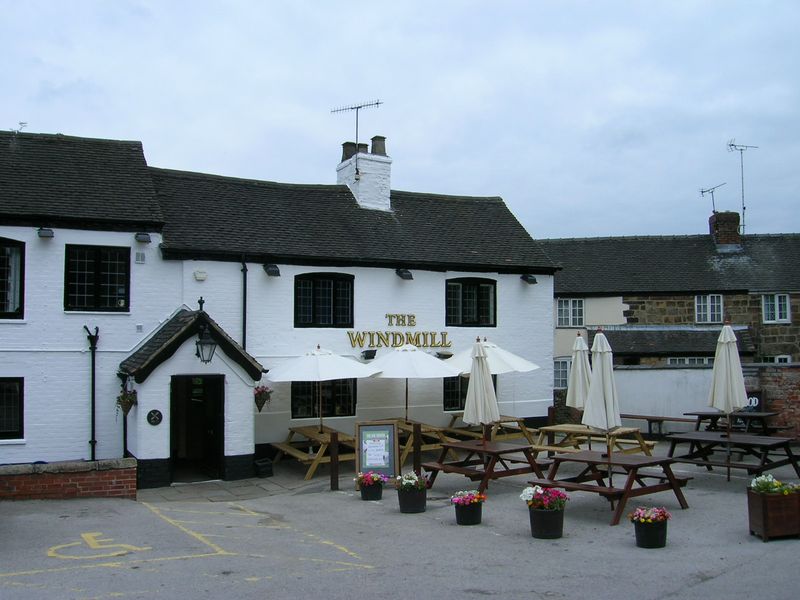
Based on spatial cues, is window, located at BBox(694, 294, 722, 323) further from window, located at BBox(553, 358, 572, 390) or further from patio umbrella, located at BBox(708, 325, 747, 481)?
patio umbrella, located at BBox(708, 325, 747, 481)

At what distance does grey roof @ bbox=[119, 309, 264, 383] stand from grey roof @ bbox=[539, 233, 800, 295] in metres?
19.4

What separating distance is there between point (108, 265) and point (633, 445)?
1180 cm

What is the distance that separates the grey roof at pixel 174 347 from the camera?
48.5 feet

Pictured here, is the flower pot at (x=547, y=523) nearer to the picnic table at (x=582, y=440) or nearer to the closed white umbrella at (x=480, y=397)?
the closed white umbrella at (x=480, y=397)

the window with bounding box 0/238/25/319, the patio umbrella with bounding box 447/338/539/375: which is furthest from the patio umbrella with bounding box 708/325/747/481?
the window with bounding box 0/238/25/319

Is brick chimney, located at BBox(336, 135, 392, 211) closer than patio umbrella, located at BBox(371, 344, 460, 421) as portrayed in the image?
No

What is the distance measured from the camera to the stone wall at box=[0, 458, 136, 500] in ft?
41.1

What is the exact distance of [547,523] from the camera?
33.4 feet

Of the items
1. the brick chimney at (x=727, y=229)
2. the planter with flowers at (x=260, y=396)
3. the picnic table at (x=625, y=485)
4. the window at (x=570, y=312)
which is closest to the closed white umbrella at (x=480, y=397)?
the picnic table at (x=625, y=485)

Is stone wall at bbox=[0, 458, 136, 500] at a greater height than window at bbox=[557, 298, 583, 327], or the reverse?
window at bbox=[557, 298, 583, 327]

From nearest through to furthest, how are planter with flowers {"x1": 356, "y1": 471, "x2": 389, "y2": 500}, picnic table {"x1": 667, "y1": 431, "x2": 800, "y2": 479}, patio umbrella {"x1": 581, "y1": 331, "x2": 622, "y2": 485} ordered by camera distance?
patio umbrella {"x1": 581, "y1": 331, "x2": 622, "y2": 485}, picnic table {"x1": 667, "y1": 431, "x2": 800, "y2": 479}, planter with flowers {"x1": 356, "y1": 471, "x2": 389, "y2": 500}

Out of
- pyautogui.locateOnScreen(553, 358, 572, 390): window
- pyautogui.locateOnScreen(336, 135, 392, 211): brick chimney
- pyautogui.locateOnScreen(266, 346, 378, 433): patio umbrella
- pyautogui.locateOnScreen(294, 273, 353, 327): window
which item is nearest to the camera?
pyautogui.locateOnScreen(266, 346, 378, 433): patio umbrella

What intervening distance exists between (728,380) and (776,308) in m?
19.9

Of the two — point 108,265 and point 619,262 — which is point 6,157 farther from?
point 619,262
